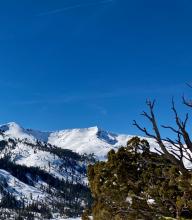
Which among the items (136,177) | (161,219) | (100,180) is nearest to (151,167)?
(136,177)

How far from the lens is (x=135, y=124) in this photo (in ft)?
24.1

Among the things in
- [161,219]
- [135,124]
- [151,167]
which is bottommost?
[161,219]

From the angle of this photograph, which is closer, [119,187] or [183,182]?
[183,182]

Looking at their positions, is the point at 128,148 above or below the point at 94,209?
above

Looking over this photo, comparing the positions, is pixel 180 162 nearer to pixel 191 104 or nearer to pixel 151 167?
pixel 191 104

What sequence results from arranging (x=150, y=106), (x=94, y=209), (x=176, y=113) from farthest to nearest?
1. (x=94, y=209)
2. (x=150, y=106)
3. (x=176, y=113)

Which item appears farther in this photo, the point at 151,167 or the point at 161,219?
the point at 151,167

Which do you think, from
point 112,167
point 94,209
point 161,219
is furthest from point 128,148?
point 161,219

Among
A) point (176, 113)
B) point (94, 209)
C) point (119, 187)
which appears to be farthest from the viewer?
point (94, 209)

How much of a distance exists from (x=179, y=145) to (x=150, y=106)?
3.49 ft

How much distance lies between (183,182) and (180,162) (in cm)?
92

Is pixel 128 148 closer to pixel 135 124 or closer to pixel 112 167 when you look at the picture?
pixel 112 167

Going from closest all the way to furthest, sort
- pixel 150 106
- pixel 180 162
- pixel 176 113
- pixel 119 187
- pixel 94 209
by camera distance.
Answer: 1. pixel 180 162
2. pixel 176 113
3. pixel 150 106
4. pixel 119 187
5. pixel 94 209

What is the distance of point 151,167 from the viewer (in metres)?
30.5
